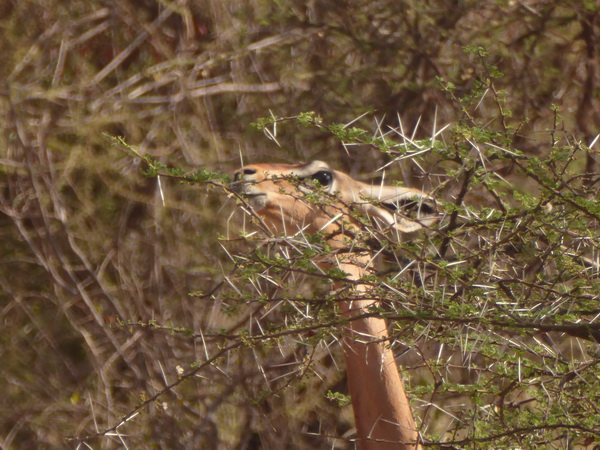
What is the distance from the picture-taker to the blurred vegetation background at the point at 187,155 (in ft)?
15.7

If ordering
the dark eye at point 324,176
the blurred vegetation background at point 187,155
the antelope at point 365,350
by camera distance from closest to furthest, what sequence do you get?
the antelope at point 365,350
the dark eye at point 324,176
the blurred vegetation background at point 187,155

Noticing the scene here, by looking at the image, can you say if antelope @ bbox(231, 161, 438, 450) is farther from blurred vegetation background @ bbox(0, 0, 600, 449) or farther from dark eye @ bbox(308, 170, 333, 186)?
blurred vegetation background @ bbox(0, 0, 600, 449)

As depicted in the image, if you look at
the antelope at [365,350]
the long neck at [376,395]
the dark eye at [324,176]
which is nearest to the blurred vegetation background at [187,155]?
the dark eye at [324,176]

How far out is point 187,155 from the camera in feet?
16.6

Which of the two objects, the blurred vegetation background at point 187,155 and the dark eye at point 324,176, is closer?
the dark eye at point 324,176

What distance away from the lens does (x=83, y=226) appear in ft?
16.5

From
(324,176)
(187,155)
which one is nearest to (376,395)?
(324,176)

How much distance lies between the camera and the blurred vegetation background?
4785 millimetres

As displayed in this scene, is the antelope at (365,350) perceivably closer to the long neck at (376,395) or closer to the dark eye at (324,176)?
the long neck at (376,395)

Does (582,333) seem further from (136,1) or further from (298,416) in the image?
(136,1)

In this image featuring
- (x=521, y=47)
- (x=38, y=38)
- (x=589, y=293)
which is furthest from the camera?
(x=521, y=47)

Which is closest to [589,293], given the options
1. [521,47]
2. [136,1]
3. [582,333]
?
[582,333]

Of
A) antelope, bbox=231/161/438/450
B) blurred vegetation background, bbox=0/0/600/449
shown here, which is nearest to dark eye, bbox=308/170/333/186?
antelope, bbox=231/161/438/450

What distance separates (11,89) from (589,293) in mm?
3611
